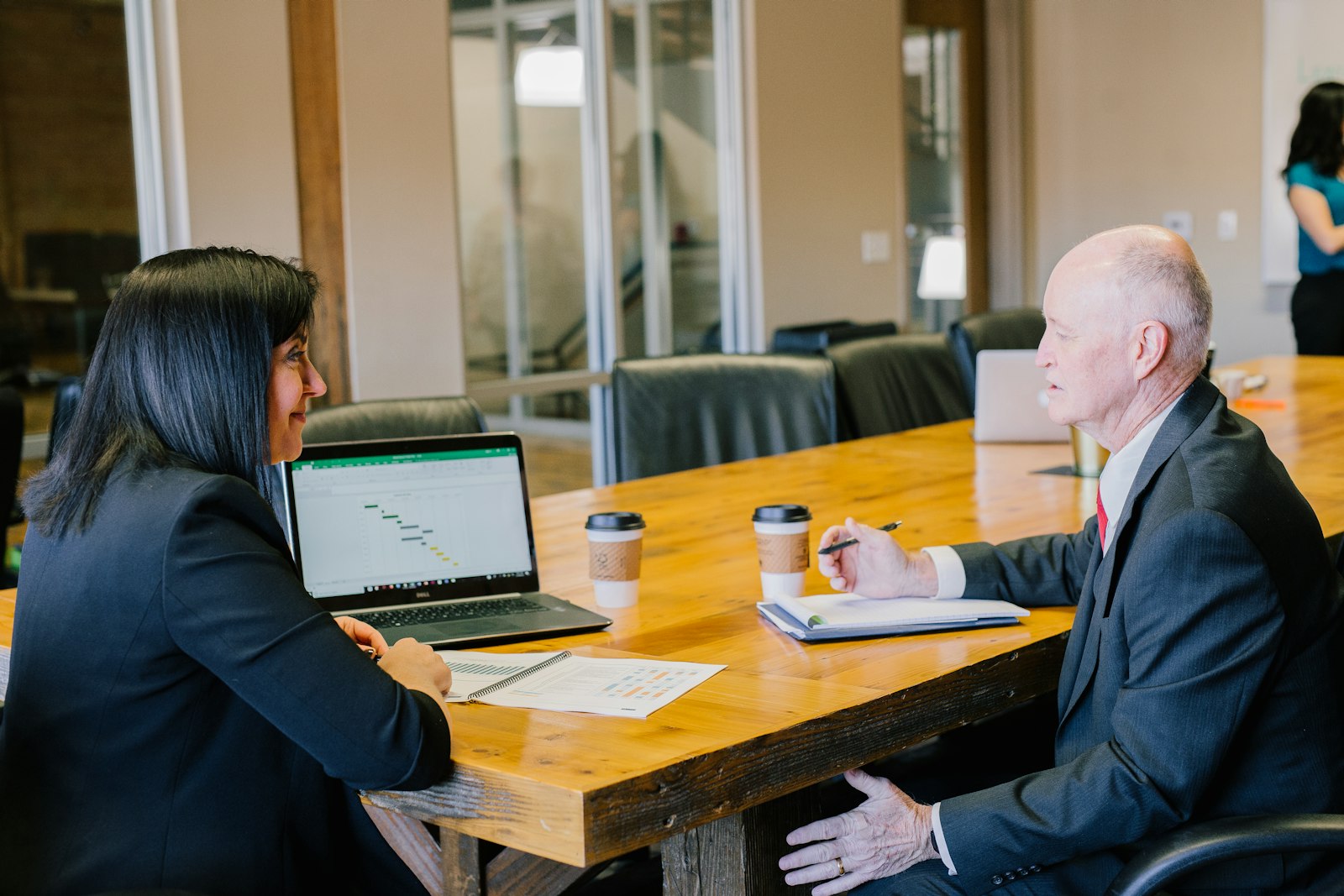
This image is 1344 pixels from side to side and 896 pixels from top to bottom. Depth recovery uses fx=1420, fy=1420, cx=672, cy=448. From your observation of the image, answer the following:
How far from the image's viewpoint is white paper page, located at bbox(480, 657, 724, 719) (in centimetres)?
150

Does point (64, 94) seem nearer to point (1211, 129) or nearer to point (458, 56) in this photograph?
point (458, 56)

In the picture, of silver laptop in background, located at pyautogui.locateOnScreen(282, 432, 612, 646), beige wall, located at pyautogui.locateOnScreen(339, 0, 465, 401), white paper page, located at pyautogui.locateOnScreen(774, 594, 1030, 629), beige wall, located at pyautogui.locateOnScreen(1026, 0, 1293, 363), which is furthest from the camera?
beige wall, located at pyautogui.locateOnScreen(1026, 0, 1293, 363)

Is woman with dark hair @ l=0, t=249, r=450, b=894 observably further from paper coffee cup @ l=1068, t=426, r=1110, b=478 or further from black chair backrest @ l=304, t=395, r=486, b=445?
paper coffee cup @ l=1068, t=426, r=1110, b=478

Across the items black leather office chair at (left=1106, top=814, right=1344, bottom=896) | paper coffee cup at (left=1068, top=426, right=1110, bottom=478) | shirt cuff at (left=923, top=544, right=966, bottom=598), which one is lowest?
black leather office chair at (left=1106, top=814, right=1344, bottom=896)

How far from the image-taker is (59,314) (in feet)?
14.0

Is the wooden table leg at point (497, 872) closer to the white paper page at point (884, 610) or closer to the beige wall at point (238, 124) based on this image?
the white paper page at point (884, 610)

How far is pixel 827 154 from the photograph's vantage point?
21.5ft

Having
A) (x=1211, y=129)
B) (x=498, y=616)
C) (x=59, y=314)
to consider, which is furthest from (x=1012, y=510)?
(x=1211, y=129)

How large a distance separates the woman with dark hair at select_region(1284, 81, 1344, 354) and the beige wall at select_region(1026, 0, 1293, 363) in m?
1.39

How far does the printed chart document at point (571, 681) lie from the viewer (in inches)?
59.5

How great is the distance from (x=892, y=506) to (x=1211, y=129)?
5351mm

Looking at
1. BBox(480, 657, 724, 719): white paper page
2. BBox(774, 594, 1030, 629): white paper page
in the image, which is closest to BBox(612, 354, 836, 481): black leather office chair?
BBox(774, 594, 1030, 629): white paper page

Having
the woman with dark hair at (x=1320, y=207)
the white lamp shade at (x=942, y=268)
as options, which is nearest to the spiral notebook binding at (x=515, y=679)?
the woman with dark hair at (x=1320, y=207)

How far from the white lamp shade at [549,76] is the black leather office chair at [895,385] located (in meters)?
2.04
